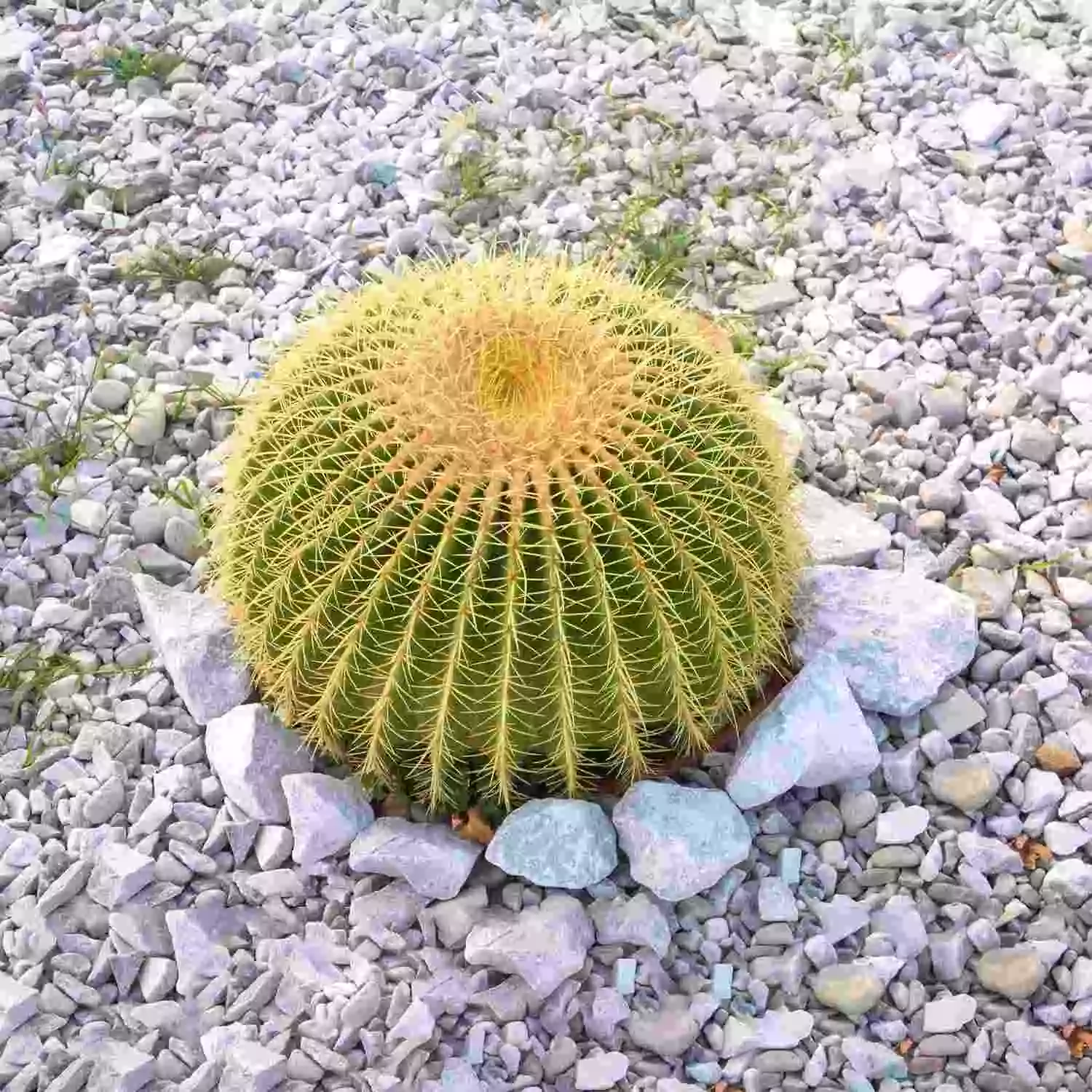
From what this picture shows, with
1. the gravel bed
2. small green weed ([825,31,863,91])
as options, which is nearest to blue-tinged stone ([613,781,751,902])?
the gravel bed

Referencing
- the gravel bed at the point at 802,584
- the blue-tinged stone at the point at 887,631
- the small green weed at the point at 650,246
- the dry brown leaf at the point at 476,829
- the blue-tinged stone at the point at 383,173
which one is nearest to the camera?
the gravel bed at the point at 802,584

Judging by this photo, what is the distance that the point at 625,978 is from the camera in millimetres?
2314

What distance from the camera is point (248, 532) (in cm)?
240

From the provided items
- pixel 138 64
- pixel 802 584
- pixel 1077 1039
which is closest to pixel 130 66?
pixel 138 64

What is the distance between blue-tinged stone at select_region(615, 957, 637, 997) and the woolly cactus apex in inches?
11.9

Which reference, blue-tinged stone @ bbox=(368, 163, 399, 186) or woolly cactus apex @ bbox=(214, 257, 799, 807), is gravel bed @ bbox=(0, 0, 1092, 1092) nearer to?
blue-tinged stone @ bbox=(368, 163, 399, 186)

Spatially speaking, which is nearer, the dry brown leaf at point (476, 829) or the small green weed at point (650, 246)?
the dry brown leaf at point (476, 829)

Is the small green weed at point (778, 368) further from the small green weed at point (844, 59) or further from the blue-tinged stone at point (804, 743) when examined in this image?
the small green weed at point (844, 59)

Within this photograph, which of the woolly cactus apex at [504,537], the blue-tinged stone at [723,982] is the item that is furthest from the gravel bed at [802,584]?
the woolly cactus apex at [504,537]

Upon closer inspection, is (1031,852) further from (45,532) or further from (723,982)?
(45,532)

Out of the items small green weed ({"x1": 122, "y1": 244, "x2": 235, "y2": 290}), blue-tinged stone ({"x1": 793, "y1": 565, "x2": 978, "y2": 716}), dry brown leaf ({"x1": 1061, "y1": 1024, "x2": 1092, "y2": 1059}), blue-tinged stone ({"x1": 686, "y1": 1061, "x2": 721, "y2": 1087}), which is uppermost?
small green weed ({"x1": 122, "y1": 244, "x2": 235, "y2": 290})

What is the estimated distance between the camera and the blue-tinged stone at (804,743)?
2.47m

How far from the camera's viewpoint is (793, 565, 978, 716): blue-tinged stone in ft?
8.71

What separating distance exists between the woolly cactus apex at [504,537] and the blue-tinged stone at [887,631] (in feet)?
0.78
